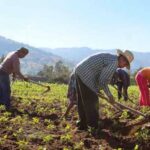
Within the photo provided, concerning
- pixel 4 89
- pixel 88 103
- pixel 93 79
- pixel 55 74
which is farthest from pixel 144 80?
pixel 55 74

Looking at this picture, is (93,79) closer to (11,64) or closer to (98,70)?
(98,70)

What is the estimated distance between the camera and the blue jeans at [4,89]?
11.4 m

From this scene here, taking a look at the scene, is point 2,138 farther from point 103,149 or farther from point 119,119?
point 119,119

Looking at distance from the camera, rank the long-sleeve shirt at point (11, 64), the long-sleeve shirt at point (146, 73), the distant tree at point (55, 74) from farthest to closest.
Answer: the distant tree at point (55, 74) < the long-sleeve shirt at point (11, 64) < the long-sleeve shirt at point (146, 73)

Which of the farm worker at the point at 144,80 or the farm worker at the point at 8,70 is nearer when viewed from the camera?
the farm worker at the point at 144,80

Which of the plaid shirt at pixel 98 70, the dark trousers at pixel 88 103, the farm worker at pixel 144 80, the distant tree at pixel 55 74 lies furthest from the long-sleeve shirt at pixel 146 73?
the distant tree at pixel 55 74

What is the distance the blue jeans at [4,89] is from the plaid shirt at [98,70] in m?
3.30

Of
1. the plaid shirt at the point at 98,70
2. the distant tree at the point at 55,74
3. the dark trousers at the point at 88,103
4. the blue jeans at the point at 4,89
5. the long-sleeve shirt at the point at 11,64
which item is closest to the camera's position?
the plaid shirt at the point at 98,70

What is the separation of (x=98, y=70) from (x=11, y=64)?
3.66 m

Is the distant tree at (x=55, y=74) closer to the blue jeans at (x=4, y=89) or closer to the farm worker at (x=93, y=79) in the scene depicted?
the blue jeans at (x=4, y=89)

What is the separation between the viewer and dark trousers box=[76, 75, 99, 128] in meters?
8.64

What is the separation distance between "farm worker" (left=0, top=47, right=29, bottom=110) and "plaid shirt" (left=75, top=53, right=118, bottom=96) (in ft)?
9.92

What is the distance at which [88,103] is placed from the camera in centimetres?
872

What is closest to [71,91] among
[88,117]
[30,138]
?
[88,117]
